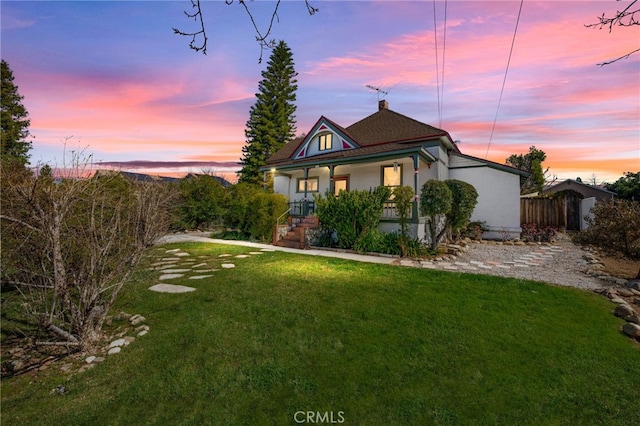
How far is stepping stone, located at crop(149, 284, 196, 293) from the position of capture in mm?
4680

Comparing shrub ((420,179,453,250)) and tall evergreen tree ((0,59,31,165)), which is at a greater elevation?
tall evergreen tree ((0,59,31,165))

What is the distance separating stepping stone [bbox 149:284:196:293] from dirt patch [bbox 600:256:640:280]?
9999mm

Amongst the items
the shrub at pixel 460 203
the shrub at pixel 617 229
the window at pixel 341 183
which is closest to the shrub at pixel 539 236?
the shrub at pixel 460 203

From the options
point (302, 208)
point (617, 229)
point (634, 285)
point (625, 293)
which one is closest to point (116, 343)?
point (625, 293)

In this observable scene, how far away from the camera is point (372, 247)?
9.34 meters

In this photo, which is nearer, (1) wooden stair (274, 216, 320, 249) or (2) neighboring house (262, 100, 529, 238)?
(1) wooden stair (274, 216, 320, 249)

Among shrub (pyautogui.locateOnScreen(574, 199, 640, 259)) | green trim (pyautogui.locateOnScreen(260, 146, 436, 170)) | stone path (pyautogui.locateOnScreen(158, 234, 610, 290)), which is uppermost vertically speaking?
green trim (pyautogui.locateOnScreen(260, 146, 436, 170))

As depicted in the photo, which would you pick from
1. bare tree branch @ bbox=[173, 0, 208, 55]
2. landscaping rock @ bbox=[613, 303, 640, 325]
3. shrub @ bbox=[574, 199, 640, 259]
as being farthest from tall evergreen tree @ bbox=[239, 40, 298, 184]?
landscaping rock @ bbox=[613, 303, 640, 325]

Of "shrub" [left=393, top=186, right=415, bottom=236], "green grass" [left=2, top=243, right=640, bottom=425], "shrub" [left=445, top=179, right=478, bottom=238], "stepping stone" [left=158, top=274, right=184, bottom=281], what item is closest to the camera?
"green grass" [left=2, top=243, right=640, bottom=425]

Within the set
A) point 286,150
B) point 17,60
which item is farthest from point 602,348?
point 286,150

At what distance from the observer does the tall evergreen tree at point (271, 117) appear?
1022 inches

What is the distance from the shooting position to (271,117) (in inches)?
1057

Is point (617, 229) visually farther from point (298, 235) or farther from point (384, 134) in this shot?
point (384, 134)

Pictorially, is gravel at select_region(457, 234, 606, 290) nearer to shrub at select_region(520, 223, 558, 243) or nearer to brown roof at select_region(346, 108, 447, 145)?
shrub at select_region(520, 223, 558, 243)
